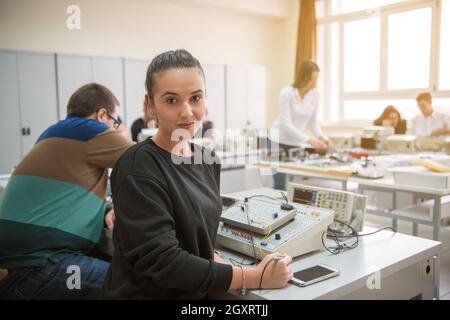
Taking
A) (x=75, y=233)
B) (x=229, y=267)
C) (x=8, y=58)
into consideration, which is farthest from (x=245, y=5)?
(x=229, y=267)

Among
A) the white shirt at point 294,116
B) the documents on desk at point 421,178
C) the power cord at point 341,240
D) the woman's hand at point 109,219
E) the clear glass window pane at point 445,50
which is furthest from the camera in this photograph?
the clear glass window pane at point 445,50

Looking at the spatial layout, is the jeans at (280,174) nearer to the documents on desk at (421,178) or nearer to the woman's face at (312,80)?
the woman's face at (312,80)

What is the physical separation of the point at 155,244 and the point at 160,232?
3cm

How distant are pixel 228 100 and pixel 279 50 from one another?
1.93 metres

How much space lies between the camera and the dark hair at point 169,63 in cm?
113

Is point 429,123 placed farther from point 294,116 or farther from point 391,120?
point 294,116

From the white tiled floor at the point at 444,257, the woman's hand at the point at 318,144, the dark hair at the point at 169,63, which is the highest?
the dark hair at the point at 169,63

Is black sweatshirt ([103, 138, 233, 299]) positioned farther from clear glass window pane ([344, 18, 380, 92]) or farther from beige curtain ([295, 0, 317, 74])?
beige curtain ([295, 0, 317, 74])

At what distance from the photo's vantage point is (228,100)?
6.26 m

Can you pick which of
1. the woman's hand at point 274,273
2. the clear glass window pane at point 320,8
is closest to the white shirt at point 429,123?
the clear glass window pane at point 320,8

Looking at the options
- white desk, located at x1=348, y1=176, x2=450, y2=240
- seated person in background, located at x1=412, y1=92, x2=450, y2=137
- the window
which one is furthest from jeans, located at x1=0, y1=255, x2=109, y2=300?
the window

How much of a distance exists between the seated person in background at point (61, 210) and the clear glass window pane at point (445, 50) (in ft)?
16.5

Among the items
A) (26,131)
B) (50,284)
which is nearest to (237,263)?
(50,284)

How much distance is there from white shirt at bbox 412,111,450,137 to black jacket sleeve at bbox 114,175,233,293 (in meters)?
4.44
